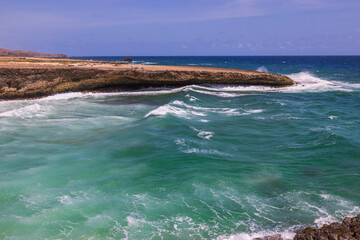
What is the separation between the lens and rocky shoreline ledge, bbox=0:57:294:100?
2109cm

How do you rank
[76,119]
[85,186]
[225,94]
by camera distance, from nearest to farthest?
[85,186] < [76,119] < [225,94]

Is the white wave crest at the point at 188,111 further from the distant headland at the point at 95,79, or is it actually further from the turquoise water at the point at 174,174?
the distant headland at the point at 95,79

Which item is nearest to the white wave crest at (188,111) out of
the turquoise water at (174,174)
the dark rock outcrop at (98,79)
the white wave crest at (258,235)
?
the turquoise water at (174,174)

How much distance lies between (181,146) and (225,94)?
14495 millimetres

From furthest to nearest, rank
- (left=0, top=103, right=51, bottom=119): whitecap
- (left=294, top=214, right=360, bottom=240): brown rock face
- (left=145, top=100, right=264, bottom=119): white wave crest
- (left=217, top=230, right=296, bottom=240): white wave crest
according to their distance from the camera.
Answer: (left=145, top=100, right=264, bottom=119): white wave crest < (left=0, top=103, right=51, bottom=119): whitecap < (left=217, top=230, right=296, bottom=240): white wave crest < (left=294, top=214, right=360, bottom=240): brown rock face

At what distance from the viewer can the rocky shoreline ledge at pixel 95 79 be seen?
21.1 metres

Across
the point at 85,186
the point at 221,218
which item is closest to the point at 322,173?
the point at 221,218

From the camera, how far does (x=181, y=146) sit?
10.4 m

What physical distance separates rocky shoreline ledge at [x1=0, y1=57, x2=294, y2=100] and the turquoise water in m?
6.04

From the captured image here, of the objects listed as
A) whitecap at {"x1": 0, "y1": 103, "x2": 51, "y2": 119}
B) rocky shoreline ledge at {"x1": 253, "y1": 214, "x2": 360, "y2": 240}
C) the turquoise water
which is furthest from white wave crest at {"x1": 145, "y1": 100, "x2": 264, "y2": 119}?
rocky shoreline ledge at {"x1": 253, "y1": 214, "x2": 360, "y2": 240}

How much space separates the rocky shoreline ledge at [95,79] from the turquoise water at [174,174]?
6.04 meters

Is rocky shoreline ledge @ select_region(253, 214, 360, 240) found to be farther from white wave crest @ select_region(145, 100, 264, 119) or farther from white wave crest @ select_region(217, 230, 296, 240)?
white wave crest @ select_region(145, 100, 264, 119)

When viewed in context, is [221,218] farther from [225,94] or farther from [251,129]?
[225,94]

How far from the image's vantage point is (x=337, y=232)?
15.6 feet
